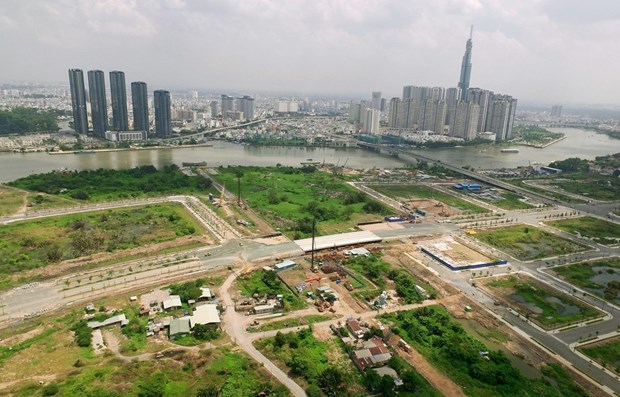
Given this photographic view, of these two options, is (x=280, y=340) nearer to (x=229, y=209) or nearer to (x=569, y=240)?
(x=229, y=209)

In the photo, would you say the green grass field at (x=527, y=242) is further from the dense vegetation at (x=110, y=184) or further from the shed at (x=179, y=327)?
the dense vegetation at (x=110, y=184)

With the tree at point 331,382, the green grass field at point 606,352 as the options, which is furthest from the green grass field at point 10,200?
the green grass field at point 606,352

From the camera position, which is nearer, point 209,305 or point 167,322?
point 167,322

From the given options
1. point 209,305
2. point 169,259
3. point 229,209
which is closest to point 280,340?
point 209,305

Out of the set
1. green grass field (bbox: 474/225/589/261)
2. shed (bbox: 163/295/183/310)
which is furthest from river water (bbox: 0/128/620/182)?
shed (bbox: 163/295/183/310)

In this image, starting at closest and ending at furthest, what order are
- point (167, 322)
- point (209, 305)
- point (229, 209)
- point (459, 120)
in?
1. point (167, 322)
2. point (209, 305)
3. point (229, 209)
4. point (459, 120)

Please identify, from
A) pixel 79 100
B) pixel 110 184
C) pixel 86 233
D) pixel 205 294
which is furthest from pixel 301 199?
pixel 79 100
